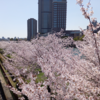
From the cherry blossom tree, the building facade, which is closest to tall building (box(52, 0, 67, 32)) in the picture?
the building facade

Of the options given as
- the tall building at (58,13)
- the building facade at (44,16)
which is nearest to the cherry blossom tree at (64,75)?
the tall building at (58,13)

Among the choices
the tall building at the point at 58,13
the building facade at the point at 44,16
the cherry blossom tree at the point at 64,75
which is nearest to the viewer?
the cherry blossom tree at the point at 64,75

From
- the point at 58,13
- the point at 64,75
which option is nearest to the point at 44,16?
the point at 58,13

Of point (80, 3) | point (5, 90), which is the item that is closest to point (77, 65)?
point (80, 3)

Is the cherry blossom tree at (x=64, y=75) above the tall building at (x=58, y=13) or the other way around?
the other way around

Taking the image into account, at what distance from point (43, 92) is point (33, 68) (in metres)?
4.62

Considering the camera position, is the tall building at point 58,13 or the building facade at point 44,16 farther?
the building facade at point 44,16

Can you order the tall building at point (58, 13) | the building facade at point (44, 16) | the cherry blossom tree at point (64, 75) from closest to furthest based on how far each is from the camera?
the cherry blossom tree at point (64, 75) < the tall building at point (58, 13) < the building facade at point (44, 16)

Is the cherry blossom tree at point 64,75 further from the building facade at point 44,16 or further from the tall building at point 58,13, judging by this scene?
the building facade at point 44,16

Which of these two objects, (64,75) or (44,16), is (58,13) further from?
(64,75)

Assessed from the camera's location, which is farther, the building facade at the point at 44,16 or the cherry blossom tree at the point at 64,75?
the building facade at the point at 44,16

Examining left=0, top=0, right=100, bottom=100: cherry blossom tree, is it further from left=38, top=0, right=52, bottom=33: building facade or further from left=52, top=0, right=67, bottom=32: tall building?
left=38, top=0, right=52, bottom=33: building facade

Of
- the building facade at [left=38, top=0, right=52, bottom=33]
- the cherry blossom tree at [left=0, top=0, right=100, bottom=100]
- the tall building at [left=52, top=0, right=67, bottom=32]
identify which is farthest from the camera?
the building facade at [left=38, top=0, right=52, bottom=33]

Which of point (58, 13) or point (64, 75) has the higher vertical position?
point (58, 13)
